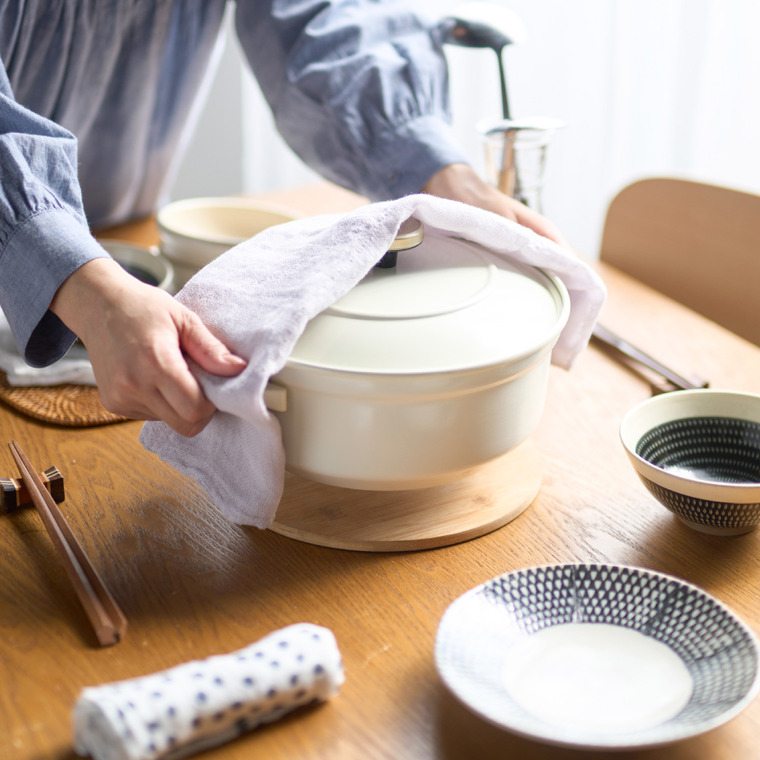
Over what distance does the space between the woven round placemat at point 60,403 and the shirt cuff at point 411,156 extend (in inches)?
16.3

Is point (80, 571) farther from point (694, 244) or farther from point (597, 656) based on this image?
point (694, 244)

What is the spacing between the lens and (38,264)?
676 millimetres

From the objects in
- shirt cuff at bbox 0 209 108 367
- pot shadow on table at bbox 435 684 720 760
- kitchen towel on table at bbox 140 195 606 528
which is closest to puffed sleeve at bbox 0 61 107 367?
shirt cuff at bbox 0 209 108 367

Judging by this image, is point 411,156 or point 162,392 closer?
point 162,392

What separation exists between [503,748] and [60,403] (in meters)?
0.57

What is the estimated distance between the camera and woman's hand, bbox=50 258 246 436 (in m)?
0.59

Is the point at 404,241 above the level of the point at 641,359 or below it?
above

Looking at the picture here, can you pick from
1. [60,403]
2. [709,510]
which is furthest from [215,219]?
[709,510]

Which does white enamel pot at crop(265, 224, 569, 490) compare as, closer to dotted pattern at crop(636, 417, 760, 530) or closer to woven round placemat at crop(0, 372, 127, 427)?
dotted pattern at crop(636, 417, 760, 530)

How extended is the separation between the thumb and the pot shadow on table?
0.27 meters

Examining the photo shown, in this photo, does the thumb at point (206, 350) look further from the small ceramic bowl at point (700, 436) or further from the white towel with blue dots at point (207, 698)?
the small ceramic bowl at point (700, 436)

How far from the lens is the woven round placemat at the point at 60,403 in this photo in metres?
0.83

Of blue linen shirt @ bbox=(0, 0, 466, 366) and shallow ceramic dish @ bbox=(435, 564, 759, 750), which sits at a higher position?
blue linen shirt @ bbox=(0, 0, 466, 366)

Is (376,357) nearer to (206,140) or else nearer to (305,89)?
(305,89)
